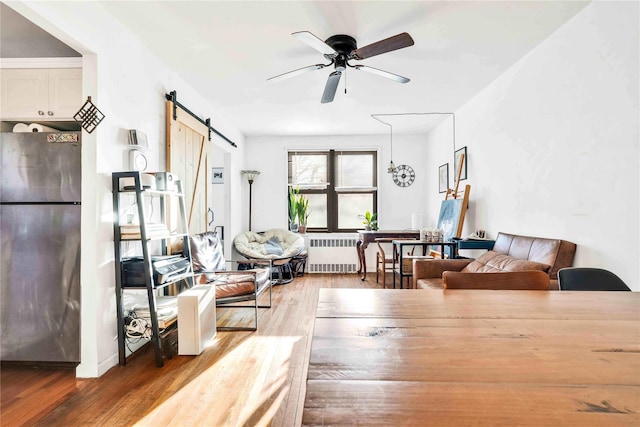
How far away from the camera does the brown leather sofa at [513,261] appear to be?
2520 millimetres

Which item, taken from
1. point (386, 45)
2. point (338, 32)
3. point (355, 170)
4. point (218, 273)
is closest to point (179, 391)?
point (218, 273)

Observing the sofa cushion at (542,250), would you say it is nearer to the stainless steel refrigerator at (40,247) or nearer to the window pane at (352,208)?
the window pane at (352,208)

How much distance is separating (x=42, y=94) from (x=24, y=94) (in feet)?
0.45

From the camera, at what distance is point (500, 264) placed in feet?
9.77

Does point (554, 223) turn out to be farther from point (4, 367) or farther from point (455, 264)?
point (4, 367)

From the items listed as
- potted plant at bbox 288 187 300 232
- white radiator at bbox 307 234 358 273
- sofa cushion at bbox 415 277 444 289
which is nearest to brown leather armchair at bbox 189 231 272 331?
sofa cushion at bbox 415 277 444 289

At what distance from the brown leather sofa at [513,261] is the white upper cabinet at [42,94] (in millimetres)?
2950

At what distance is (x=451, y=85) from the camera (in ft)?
12.6

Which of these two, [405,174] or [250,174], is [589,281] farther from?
[250,174]

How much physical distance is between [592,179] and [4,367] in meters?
4.42

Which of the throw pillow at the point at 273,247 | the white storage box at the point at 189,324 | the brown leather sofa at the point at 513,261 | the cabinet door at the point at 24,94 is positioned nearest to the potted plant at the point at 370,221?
the throw pillow at the point at 273,247

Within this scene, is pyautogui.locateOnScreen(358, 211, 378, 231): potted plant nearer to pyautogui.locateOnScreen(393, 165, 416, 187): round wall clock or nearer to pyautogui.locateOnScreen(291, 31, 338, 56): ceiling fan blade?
pyautogui.locateOnScreen(393, 165, 416, 187): round wall clock

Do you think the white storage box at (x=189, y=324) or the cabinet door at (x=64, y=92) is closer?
the cabinet door at (x=64, y=92)

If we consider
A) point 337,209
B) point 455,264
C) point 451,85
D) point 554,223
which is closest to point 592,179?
point 554,223
